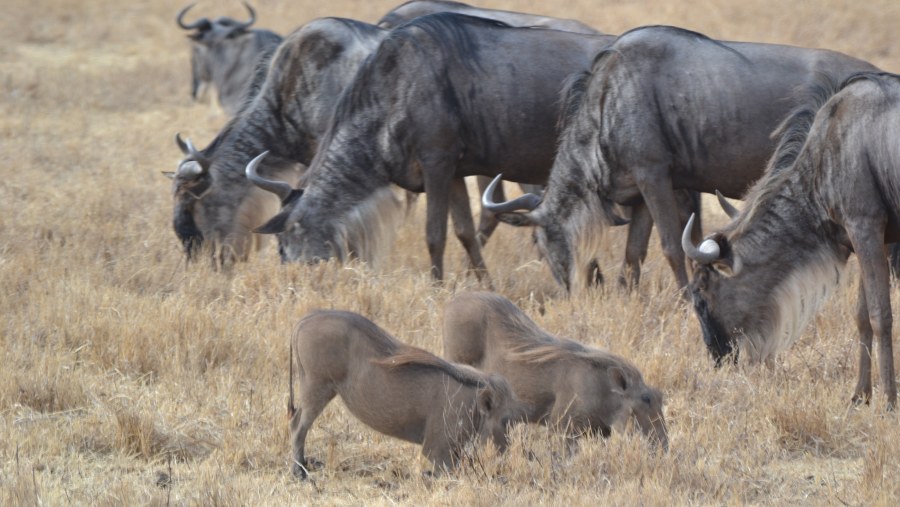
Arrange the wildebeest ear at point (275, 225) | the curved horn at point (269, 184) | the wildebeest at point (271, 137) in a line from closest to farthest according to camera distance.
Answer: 1. the wildebeest ear at point (275, 225)
2. the curved horn at point (269, 184)
3. the wildebeest at point (271, 137)

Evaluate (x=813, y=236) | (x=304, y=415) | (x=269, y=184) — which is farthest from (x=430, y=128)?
(x=304, y=415)

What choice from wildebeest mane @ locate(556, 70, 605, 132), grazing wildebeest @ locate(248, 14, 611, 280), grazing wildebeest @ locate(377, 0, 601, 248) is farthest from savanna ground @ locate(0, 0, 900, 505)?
wildebeest mane @ locate(556, 70, 605, 132)

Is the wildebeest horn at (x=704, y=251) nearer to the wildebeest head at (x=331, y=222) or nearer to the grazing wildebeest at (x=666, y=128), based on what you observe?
the grazing wildebeest at (x=666, y=128)

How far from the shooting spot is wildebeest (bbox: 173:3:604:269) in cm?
929

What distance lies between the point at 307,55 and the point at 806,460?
555 cm

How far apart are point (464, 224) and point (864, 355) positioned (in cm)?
350

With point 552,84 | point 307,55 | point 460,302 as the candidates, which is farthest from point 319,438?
point 307,55

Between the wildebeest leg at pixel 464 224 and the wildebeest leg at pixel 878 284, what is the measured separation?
3.28 meters

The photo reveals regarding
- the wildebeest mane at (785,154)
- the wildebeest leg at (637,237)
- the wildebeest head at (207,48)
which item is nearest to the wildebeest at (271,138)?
the wildebeest leg at (637,237)

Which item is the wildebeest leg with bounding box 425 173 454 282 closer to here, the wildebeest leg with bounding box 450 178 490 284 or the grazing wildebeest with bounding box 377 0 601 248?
the wildebeest leg with bounding box 450 178 490 284

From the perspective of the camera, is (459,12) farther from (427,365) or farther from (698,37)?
(427,365)

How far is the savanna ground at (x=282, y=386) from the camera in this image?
475cm

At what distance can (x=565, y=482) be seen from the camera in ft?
15.5

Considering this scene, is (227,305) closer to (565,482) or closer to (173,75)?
(565,482)
